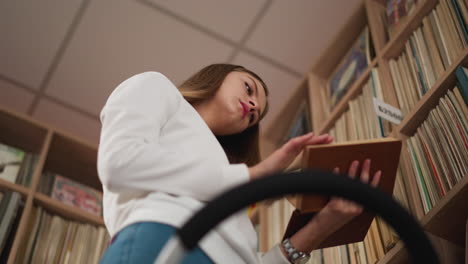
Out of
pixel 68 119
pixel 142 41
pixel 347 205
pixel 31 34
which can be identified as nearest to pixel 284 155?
pixel 347 205

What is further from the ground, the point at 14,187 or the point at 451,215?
the point at 451,215

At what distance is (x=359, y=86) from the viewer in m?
1.92

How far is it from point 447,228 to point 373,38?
89 centimetres

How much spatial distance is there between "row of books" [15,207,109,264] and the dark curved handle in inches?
71.0

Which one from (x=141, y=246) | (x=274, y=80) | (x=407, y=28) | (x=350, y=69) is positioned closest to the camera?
(x=141, y=246)

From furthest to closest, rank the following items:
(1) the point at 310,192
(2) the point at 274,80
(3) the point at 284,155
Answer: (2) the point at 274,80 < (3) the point at 284,155 < (1) the point at 310,192

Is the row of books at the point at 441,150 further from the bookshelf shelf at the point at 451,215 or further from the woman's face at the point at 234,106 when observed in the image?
the woman's face at the point at 234,106

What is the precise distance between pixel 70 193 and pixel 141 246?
5.61ft

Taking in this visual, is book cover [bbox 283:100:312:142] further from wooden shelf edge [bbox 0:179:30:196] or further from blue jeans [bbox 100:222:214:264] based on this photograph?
blue jeans [bbox 100:222:214:264]

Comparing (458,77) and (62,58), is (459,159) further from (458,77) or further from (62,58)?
(62,58)

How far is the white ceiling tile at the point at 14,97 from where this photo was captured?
262cm

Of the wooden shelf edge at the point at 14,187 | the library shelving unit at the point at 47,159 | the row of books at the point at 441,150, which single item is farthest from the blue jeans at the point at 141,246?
the wooden shelf edge at the point at 14,187

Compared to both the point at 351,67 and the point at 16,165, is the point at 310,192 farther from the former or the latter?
the point at 16,165

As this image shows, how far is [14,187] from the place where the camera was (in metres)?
2.17
